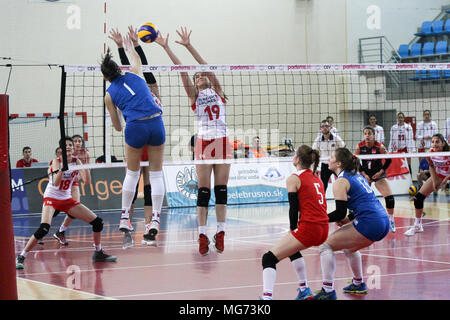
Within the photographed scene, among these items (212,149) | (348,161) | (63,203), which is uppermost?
(212,149)

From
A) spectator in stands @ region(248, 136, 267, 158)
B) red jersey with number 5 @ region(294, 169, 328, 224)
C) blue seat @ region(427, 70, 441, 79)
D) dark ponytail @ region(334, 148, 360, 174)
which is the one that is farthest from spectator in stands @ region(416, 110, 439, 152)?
red jersey with number 5 @ region(294, 169, 328, 224)

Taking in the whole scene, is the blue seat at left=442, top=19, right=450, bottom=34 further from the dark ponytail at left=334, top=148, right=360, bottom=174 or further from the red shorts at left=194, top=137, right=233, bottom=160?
the dark ponytail at left=334, top=148, right=360, bottom=174

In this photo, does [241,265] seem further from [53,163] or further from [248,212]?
[248,212]

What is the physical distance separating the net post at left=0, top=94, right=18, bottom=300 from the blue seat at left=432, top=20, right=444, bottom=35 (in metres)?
20.3

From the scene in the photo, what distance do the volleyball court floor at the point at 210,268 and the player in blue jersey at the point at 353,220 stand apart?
36 centimetres

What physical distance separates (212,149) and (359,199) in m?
2.29

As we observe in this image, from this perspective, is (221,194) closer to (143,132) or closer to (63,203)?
(143,132)

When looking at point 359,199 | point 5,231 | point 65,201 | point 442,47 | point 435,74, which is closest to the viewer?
point 5,231

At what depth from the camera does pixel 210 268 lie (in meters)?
7.09

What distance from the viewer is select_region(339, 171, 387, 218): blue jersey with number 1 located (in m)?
5.71

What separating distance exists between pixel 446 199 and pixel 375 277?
9.86 m

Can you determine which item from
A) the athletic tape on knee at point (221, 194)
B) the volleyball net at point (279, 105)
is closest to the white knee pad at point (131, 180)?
the athletic tape on knee at point (221, 194)

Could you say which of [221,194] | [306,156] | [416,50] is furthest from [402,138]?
[306,156]
